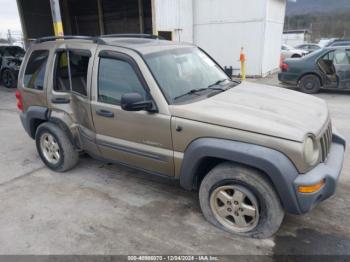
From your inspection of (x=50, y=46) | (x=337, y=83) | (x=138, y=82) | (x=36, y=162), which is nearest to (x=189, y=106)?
(x=138, y=82)

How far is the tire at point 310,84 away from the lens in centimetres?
932

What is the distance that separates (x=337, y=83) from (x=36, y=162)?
27.6 feet

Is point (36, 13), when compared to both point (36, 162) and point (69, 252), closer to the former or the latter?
point (36, 162)

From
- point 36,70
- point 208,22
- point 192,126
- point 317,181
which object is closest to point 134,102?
point 192,126

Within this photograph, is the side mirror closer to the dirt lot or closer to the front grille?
the dirt lot

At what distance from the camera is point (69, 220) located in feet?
10.7

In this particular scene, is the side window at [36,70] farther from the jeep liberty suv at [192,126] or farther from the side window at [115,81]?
the side window at [115,81]

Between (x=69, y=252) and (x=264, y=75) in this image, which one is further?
(x=264, y=75)

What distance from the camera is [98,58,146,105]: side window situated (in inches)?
128

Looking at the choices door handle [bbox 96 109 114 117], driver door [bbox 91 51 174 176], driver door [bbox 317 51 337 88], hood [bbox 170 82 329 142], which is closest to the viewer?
hood [bbox 170 82 329 142]

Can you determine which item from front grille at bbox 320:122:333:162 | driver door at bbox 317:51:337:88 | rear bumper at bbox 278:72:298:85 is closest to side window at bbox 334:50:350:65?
driver door at bbox 317:51:337:88

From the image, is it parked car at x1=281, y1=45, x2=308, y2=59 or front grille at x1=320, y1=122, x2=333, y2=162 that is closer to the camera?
front grille at x1=320, y1=122, x2=333, y2=162

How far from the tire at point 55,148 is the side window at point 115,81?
1048 millimetres

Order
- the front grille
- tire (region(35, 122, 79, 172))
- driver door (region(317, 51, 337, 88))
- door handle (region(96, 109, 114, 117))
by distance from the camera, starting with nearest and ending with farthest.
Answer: the front grille → door handle (region(96, 109, 114, 117)) → tire (region(35, 122, 79, 172)) → driver door (region(317, 51, 337, 88))
